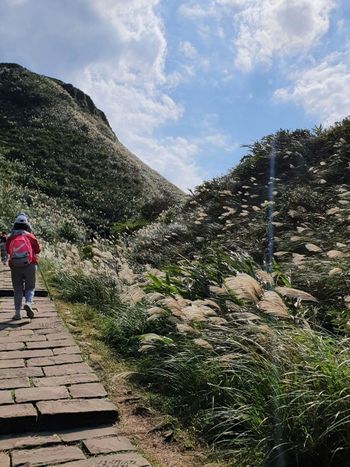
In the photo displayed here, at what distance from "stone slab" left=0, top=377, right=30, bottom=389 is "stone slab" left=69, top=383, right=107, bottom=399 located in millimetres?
384

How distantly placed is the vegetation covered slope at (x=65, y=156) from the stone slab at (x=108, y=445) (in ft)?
95.0

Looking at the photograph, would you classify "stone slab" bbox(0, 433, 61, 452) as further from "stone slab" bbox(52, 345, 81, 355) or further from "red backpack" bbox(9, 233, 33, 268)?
"red backpack" bbox(9, 233, 33, 268)

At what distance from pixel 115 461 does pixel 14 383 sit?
143 cm

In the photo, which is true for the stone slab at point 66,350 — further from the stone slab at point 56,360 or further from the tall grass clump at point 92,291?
the tall grass clump at point 92,291

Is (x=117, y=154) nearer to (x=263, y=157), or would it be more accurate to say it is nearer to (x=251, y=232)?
(x=263, y=157)

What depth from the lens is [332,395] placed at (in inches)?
104

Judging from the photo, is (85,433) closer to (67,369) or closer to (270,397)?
(67,369)

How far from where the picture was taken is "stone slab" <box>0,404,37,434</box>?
127 inches

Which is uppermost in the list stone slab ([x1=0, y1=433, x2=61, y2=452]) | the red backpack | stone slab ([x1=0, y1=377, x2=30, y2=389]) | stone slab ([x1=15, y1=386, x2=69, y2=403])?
the red backpack

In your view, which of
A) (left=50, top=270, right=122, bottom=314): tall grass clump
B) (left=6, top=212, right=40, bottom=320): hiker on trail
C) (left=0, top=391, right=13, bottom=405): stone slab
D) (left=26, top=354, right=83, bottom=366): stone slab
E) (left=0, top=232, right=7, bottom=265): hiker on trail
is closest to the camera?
(left=0, top=391, right=13, bottom=405): stone slab

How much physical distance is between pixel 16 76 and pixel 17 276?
53.3m

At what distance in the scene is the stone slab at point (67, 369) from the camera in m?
4.18

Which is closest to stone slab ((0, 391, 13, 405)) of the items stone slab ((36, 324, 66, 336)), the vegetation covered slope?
stone slab ((36, 324, 66, 336))

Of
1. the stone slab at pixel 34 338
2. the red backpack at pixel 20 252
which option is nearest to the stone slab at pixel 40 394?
the stone slab at pixel 34 338
